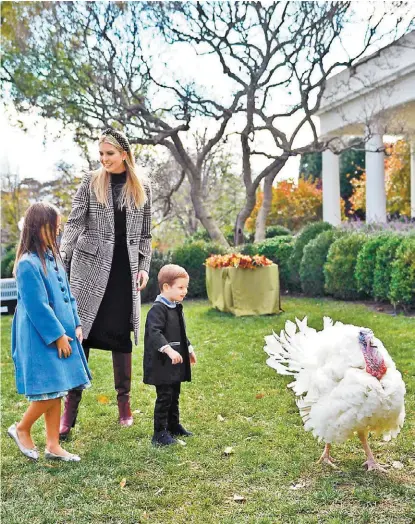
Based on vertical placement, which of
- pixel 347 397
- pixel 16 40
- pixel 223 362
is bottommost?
pixel 223 362

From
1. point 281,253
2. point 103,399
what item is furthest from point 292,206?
point 103,399

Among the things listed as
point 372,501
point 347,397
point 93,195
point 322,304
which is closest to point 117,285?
point 93,195

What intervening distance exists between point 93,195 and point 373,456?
7.99ft

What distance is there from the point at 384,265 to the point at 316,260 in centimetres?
235

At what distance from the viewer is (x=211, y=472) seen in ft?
11.8

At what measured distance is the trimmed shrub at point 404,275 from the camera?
350 inches

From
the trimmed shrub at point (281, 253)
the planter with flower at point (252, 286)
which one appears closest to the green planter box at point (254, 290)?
the planter with flower at point (252, 286)

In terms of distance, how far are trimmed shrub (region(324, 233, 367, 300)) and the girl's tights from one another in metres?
7.82

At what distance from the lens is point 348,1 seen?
1440 centimetres

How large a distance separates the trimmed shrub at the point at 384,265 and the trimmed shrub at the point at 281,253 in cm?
327

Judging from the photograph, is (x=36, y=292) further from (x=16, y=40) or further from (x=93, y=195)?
(x=16, y=40)

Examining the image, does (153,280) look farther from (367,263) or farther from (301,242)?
(367,263)

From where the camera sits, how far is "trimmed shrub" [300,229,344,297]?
12.0m

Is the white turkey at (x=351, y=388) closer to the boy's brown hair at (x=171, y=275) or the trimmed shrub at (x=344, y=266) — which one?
the boy's brown hair at (x=171, y=275)
